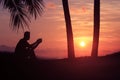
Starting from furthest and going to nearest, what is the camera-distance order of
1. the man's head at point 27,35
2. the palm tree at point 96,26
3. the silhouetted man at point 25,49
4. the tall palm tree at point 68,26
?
the tall palm tree at point 68,26 → the palm tree at point 96,26 → the silhouetted man at point 25,49 → the man's head at point 27,35

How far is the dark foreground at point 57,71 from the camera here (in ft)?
45.7

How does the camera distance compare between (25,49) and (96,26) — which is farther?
(96,26)

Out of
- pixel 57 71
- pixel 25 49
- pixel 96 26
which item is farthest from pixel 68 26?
pixel 25 49

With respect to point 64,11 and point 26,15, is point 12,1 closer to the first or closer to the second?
point 26,15

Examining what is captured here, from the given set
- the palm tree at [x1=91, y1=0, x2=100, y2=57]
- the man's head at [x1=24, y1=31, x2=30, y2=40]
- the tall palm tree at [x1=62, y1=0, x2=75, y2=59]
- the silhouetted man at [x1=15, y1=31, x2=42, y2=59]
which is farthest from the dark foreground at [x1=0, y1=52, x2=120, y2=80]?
the tall palm tree at [x1=62, y1=0, x2=75, y2=59]

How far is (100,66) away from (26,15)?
4908 millimetres

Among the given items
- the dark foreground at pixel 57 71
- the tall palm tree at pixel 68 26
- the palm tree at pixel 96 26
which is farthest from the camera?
the tall palm tree at pixel 68 26

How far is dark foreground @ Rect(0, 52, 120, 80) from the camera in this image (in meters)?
13.9

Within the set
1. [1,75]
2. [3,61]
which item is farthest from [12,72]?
[3,61]

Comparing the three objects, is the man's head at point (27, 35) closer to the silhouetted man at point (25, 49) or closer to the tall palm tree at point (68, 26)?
the silhouetted man at point (25, 49)

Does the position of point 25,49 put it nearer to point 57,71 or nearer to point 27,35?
point 27,35

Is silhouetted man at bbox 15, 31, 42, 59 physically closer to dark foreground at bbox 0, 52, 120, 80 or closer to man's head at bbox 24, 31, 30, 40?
man's head at bbox 24, 31, 30, 40

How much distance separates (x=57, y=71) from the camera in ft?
48.9

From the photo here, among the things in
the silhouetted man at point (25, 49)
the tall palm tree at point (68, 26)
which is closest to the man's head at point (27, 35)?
the silhouetted man at point (25, 49)
